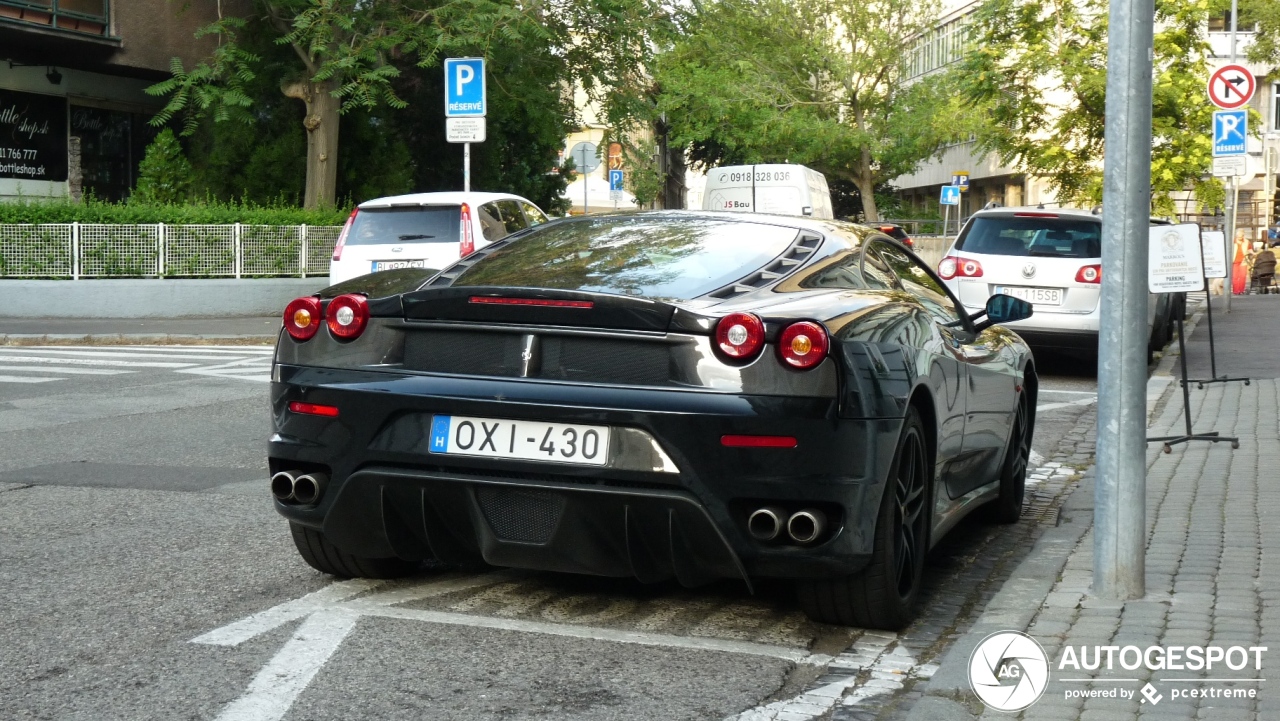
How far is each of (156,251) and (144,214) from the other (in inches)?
21.4

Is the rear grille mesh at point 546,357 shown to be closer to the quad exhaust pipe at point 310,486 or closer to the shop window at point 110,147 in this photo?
the quad exhaust pipe at point 310,486

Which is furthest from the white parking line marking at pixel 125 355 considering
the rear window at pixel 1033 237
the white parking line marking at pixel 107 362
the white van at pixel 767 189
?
the white van at pixel 767 189

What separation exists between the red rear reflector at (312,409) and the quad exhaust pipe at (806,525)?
1465mm

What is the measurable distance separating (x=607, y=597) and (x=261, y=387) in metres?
8.07

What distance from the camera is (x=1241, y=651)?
4.40 meters

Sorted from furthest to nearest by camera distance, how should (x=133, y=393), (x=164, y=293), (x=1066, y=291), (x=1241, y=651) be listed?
1. (x=164, y=293)
2. (x=1066, y=291)
3. (x=133, y=393)
4. (x=1241, y=651)

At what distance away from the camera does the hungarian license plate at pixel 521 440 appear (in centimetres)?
460

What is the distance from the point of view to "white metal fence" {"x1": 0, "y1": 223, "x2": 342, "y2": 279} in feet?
68.4

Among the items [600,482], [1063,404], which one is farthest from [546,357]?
[1063,404]

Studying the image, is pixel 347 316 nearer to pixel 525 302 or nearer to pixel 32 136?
pixel 525 302

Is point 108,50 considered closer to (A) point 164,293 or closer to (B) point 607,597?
(A) point 164,293

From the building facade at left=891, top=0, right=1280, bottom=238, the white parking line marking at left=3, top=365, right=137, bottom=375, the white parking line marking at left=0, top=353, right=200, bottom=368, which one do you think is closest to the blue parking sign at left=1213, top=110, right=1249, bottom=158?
the white parking line marking at left=0, top=353, right=200, bottom=368

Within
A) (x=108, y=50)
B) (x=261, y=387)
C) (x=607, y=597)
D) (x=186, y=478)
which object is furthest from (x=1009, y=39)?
(x=607, y=597)

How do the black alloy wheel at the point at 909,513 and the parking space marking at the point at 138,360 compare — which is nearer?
the black alloy wheel at the point at 909,513
